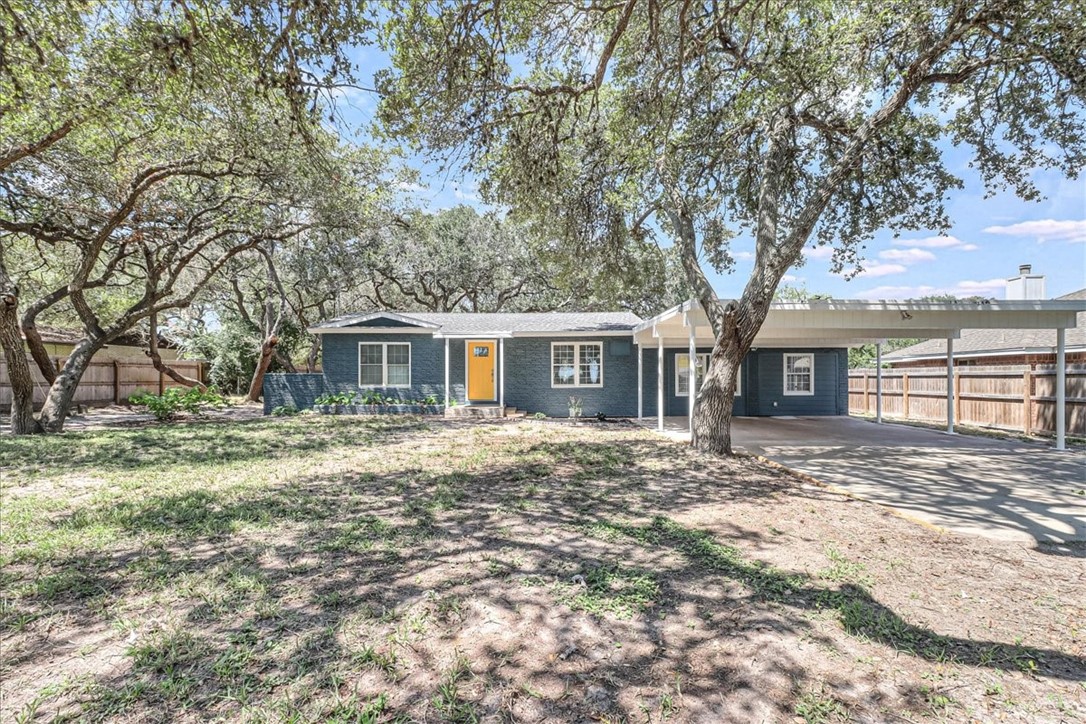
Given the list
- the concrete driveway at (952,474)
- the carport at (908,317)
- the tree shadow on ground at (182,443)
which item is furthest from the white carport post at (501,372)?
A: the concrete driveway at (952,474)

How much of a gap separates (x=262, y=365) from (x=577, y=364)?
1147cm

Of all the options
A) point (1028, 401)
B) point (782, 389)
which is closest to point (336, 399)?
point (782, 389)

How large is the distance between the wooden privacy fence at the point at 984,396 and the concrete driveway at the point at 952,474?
6.00 feet

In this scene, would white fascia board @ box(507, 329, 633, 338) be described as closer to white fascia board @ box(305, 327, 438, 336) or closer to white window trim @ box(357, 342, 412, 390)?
white fascia board @ box(305, 327, 438, 336)

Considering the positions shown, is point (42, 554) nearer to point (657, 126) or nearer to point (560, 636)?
point (560, 636)

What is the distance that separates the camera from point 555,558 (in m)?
3.72

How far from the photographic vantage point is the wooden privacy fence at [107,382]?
14335mm

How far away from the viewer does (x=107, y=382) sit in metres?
16.8

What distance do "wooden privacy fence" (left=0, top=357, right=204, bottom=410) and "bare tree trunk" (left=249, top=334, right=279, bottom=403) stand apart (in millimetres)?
3177

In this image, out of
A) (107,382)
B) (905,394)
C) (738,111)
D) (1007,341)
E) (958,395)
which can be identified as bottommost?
(905,394)

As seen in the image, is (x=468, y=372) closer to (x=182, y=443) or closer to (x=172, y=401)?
(x=182, y=443)

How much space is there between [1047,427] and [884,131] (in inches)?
299

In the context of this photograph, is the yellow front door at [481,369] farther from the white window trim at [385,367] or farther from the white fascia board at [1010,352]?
the white fascia board at [1010,352]

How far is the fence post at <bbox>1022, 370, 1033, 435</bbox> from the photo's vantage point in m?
10.8
